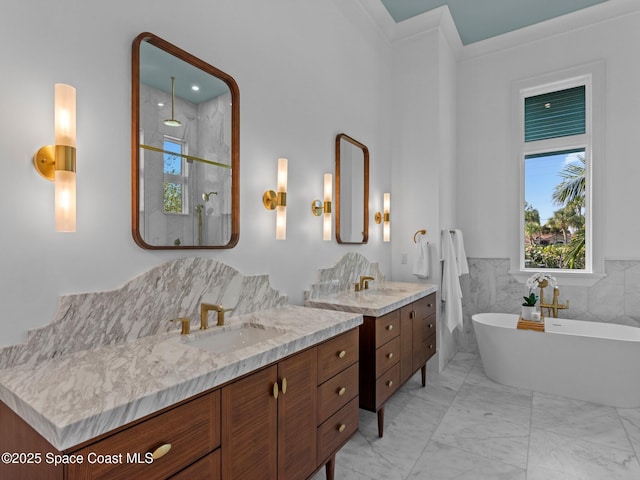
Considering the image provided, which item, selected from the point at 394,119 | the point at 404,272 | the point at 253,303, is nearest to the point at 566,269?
the point at 404,272

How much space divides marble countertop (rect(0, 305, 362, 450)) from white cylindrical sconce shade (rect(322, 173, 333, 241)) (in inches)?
44.0

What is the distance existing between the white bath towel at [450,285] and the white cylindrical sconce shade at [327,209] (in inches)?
53.3

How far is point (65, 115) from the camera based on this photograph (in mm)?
1153

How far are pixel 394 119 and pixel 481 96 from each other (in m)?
1.09

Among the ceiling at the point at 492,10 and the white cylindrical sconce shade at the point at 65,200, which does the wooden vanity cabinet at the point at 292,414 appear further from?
the ceiling at the point at 492,10

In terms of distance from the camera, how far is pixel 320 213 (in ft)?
8.23

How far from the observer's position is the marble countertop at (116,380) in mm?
781

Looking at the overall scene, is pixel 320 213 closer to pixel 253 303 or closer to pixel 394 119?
pixel 253 303

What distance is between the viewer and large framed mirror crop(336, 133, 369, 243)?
9.02 feet

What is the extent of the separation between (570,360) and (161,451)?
299 cm

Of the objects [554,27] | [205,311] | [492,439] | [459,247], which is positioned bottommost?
[492,439]

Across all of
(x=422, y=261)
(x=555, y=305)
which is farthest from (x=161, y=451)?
(x=555, y=305)

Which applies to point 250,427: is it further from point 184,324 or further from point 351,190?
point 351,190

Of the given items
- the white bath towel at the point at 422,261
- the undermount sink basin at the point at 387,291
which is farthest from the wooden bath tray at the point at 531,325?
the undermount sink basin at the point at 387,291
